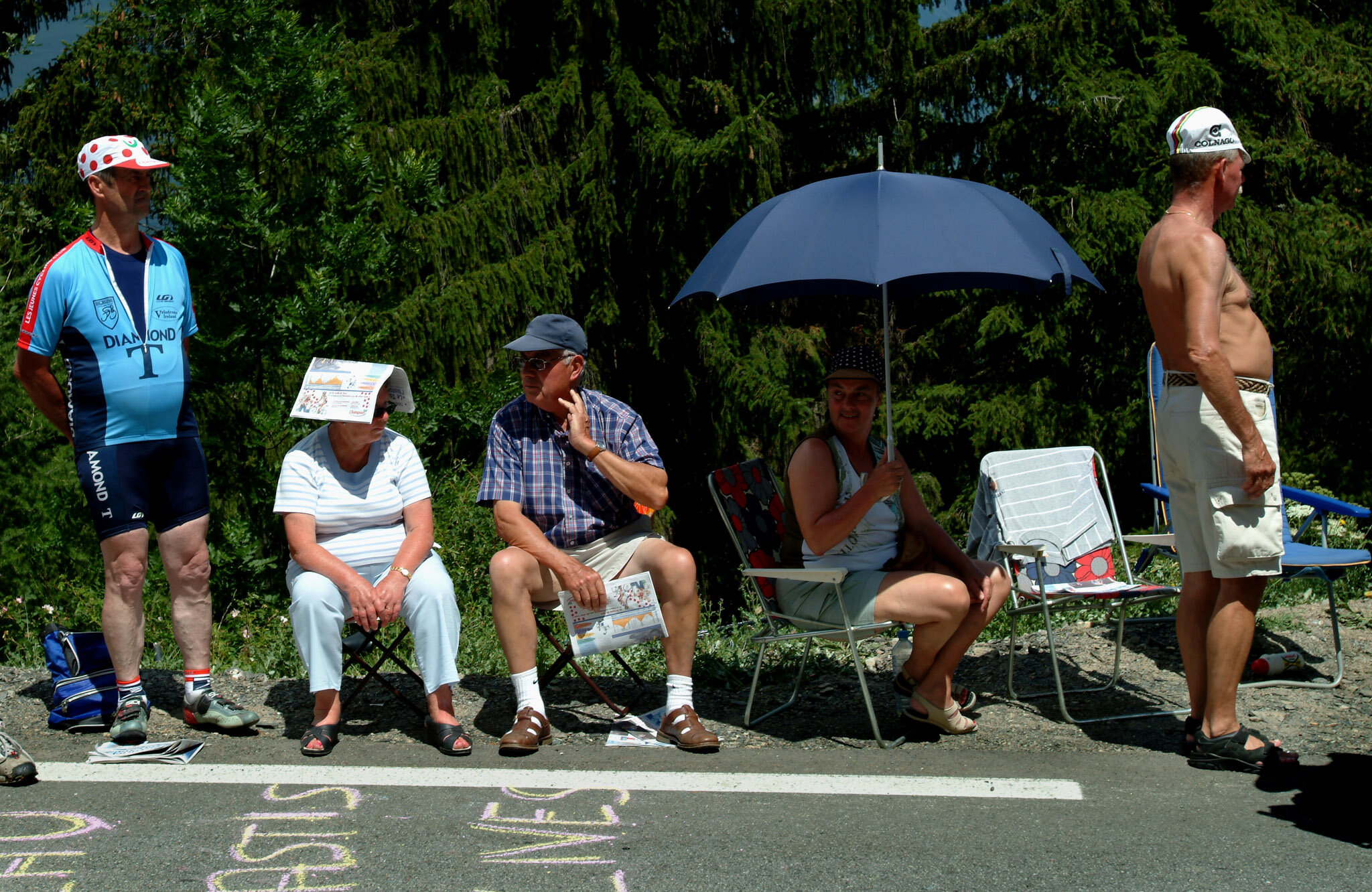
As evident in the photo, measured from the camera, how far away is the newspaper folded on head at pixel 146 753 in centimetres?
402

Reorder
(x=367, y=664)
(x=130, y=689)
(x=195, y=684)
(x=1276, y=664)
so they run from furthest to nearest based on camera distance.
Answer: (x=1276, y=664), (x=367, y=664), (x=195, y=684), (x=130, y=689)

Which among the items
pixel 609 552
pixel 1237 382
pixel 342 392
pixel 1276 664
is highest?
pixel 342 392

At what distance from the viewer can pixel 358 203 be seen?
822 cm

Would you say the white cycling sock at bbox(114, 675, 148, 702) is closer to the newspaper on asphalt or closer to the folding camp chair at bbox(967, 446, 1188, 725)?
the newspaper on asphalt

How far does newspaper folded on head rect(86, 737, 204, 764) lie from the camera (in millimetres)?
4023

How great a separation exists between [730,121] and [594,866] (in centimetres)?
796

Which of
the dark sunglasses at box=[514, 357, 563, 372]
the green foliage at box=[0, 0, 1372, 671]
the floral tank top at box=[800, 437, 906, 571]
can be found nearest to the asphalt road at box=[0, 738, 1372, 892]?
the floral tank top at box=[800, 437, 906, 571]

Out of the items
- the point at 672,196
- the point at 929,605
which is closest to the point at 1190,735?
the point at 929,605

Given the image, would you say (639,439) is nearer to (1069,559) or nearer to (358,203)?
(1069,559)

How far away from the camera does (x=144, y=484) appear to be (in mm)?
4277

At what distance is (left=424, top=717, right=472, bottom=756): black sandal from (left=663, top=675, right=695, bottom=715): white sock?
0.72 m

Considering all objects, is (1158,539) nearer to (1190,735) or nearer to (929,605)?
(1190,735)

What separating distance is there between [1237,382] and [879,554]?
1.37 metres

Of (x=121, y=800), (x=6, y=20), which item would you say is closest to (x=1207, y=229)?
(x=121, y=800)
